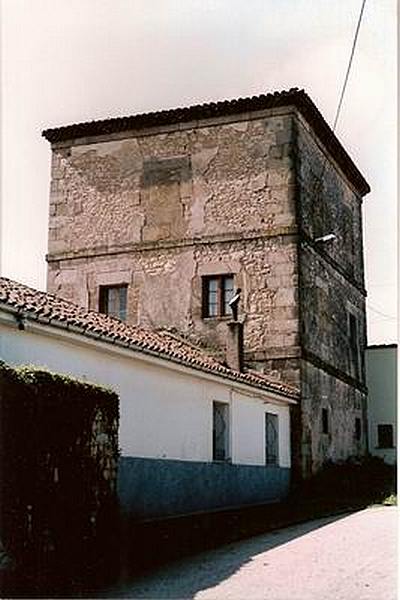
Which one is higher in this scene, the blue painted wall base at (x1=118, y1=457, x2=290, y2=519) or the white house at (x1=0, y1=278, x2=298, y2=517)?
the white house at (x1=0, y1=278, x2=298, y2=517)

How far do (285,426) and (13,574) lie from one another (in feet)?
44.9

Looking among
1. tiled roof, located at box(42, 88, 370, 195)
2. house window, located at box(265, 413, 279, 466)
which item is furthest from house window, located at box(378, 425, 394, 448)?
tiled roof, located at box(42, 88, 370, 195)

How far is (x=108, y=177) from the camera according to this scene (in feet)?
78.2

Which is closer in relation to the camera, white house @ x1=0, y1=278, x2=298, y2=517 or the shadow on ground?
the shadow on ground

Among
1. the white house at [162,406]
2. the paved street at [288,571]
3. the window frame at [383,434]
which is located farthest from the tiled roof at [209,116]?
the paved street at [288,571]

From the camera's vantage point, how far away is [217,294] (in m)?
22.3

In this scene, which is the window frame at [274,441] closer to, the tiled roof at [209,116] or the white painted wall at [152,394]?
the white painted wall at [152,394]

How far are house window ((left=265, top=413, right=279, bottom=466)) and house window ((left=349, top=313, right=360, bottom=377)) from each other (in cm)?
723

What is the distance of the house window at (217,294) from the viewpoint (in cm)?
2205

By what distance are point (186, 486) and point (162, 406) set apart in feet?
5.76

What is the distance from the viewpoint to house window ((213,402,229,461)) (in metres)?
16.7

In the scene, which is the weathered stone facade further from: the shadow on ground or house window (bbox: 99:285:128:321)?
the shadow on ground

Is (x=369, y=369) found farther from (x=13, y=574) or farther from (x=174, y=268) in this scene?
(x=13, y=574)

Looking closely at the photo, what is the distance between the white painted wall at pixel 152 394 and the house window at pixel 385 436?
392 inches
